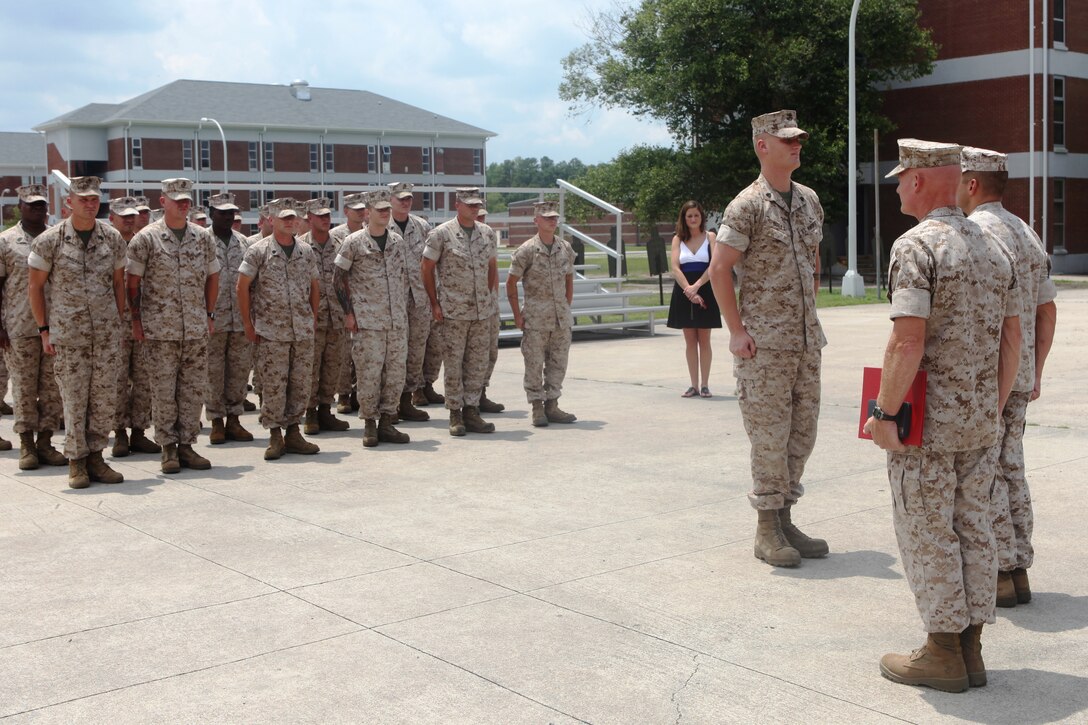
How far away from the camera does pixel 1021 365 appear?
5.47m

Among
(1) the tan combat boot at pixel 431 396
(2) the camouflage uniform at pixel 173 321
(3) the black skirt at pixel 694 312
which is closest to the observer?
(2) the camouflage uniform at pixel 173 321

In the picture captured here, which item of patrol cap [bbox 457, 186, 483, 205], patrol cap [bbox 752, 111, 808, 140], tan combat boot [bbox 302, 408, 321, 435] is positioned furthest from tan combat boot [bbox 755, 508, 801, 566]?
tan combat boot [bbox 302, 408, 321, 435]

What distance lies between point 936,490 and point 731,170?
36.6 meters

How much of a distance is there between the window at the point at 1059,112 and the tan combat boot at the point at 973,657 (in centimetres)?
4091

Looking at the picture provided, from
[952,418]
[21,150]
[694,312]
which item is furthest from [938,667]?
[21,150]

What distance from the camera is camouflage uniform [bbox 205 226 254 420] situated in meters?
10.7

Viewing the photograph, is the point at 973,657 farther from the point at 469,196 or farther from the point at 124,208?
the point at 124,208

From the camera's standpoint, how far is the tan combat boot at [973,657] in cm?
455

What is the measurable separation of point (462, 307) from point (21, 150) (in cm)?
8365

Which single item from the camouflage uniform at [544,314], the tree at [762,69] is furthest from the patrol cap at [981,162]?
the tree at [762,69]

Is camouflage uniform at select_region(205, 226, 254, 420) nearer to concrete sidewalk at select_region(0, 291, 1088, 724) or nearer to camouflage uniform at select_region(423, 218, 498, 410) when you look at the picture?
concrete sidewalk at select_region(0, 291, 1088, 724)

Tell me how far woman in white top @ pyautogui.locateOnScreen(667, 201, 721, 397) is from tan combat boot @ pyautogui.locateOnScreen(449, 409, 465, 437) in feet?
9.23

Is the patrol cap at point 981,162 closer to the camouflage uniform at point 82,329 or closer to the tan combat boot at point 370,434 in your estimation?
the tan combat boot at point 370,434

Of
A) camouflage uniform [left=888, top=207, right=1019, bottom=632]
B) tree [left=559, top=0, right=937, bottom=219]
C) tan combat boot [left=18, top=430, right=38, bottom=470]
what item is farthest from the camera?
tree [left=559, top=0, right=937, bottom=219]
